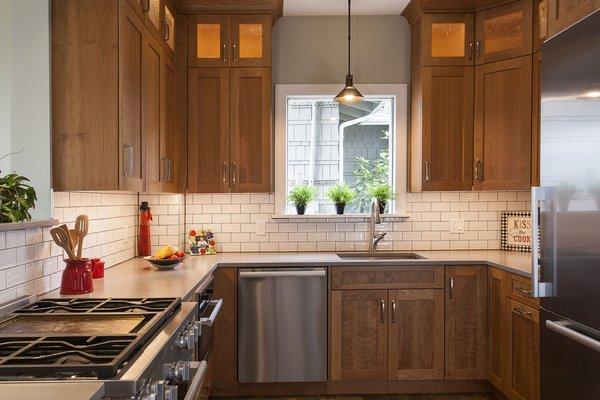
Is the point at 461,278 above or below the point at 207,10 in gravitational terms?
below

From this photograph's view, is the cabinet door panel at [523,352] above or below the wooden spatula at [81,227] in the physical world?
below

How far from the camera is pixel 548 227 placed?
2.19 metres

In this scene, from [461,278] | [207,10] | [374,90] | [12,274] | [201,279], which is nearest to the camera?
[12,274]

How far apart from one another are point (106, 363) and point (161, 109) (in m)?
2.15

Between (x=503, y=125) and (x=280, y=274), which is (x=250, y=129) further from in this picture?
(x=503, y=125)

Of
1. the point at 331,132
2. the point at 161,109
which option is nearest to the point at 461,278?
the point at 331,132

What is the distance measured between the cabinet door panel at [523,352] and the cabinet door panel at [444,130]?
1.04 meters

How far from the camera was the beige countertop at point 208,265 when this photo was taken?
2.36 meters

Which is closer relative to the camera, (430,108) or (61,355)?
(61,355)

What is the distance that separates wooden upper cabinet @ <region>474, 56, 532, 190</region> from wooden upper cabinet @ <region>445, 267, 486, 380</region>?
2.28ft

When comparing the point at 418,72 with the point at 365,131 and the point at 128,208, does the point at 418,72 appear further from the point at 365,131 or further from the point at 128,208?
the point at 128,208

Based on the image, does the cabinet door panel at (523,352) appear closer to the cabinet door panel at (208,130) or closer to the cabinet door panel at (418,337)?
the cabinet door panel at (418,337)

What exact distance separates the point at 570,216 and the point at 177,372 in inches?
65.9

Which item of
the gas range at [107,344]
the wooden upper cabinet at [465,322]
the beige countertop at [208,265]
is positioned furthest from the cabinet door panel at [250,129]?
the gas range at [107,344]
